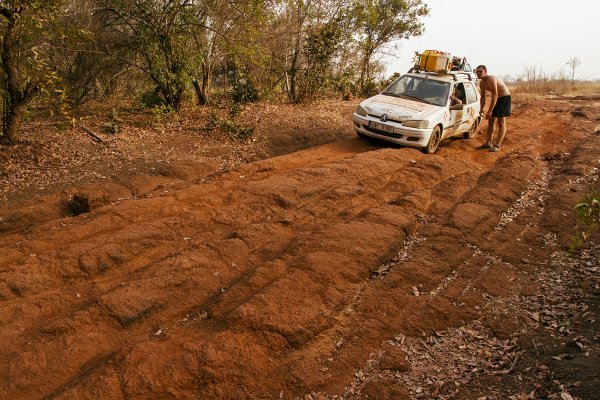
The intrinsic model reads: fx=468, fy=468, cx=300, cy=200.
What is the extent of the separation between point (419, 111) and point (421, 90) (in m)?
1.06

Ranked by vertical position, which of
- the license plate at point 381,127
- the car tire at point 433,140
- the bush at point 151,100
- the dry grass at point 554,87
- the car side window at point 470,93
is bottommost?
the car tire at point 433,140

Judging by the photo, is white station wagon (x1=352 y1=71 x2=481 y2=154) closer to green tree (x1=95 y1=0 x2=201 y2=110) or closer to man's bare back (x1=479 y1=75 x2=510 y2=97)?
man's bare back (x1=479 y1=75 x2=510 y2=97)

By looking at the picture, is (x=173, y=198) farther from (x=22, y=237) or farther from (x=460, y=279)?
(x=460, y=279)

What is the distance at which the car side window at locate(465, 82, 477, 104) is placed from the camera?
1144 centimetres

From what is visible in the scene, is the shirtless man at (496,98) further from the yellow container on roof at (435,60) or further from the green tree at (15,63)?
the green tree at (15,63)

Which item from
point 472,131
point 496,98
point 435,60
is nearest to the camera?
point 496,98

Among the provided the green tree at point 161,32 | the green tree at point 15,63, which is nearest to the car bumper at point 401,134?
the green tree at point 161,32

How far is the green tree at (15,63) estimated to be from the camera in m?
7.54

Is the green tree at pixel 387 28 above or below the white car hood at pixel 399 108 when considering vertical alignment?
above

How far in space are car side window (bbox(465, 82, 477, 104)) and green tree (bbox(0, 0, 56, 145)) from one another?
353 inches

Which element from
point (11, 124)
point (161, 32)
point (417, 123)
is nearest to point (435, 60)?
point (417, 123)

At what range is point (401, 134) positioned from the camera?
32.0ft

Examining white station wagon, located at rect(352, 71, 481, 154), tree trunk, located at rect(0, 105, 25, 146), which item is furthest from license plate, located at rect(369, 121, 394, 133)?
tree trunk, located at rect(0, 105, 25, 146)

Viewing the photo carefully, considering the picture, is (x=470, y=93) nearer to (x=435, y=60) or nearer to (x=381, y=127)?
(x=435, y=60)
